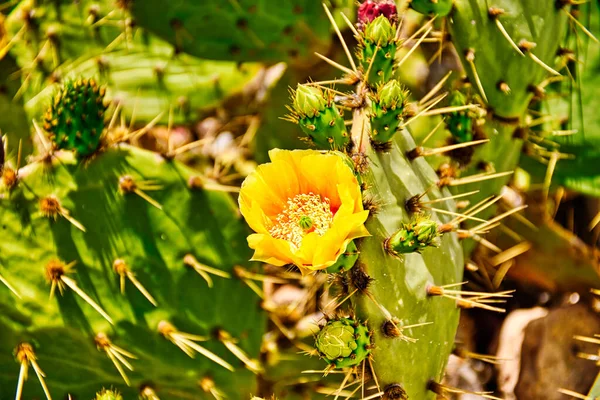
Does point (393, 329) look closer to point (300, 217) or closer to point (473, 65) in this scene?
point (300, 217)

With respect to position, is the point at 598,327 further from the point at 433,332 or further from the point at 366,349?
the point at 366,349

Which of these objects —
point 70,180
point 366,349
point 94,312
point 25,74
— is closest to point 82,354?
point 94,312

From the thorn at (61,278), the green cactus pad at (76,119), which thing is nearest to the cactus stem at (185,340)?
the thorn at (61,278)

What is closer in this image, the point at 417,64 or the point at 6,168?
the point at 6,168

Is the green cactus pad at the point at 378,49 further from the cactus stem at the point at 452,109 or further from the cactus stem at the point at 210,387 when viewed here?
the cactus stem at the point at 210,387

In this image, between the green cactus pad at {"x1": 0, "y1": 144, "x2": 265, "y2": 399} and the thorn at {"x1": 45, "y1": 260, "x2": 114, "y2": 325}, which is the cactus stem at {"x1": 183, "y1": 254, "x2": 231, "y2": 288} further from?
the thorn at {"x1": 45, "y1": 260, "x2": 114, "y2": 325}
